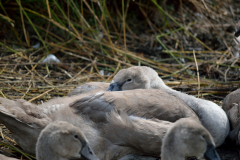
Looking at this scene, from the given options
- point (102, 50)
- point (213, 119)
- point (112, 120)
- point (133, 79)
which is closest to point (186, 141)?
point (112, 120)

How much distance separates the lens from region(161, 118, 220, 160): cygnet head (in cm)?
198

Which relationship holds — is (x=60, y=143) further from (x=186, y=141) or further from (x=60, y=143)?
(x=186, y=141)

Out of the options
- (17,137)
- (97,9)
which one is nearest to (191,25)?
(97,9)

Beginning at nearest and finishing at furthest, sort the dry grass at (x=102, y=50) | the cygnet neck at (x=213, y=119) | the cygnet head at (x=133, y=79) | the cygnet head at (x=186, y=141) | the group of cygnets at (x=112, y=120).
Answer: the cygnet head at (x=186, y=141), the group of cygnets at (x=112, y=120), the cygnet neck at (x=213, y=119), the cygnet head at (x=133, y=79), the dry grass at (x=102, y=50)

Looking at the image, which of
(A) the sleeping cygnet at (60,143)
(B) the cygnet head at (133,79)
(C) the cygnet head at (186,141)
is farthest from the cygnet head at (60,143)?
(B) the cygnet head at (133,79)

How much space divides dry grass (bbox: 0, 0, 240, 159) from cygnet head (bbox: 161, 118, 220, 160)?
5.38 ft

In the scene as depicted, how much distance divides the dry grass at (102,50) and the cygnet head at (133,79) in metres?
0.63

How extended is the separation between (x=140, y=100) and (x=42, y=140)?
2.96ft

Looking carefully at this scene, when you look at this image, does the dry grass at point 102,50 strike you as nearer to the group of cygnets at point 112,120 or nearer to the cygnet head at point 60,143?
the group of cygnets at point 112,120

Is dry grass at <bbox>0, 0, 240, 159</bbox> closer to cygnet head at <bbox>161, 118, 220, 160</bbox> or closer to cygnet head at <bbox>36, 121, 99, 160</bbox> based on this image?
cygnet head at <bbox>36, 121, 99, 160</bbox>

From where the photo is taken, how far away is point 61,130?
6.52 feet

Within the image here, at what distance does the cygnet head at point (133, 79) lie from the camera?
316cm

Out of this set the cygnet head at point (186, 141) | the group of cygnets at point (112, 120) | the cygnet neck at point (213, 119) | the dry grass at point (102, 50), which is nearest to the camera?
the cygnet head at point (186, 141)

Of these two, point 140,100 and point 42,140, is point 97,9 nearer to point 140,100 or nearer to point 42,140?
point 140,100
